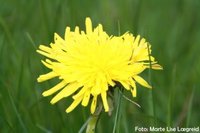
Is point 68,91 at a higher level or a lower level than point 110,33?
lower

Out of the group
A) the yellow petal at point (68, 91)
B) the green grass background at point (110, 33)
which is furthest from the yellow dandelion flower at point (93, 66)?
the green grass background at point (110, 33)

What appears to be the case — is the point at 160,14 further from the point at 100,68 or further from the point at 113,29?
the point at 100,68

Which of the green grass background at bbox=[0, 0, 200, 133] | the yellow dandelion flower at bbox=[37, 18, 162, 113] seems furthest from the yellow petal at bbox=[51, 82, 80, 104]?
the green grass background at bbox=[0, 0, 200, 133]

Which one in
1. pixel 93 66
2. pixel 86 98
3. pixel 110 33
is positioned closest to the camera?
pixel 86 98

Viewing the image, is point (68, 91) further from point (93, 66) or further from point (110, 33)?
point (110, 33)

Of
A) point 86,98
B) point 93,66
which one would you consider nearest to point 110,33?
point 93,66

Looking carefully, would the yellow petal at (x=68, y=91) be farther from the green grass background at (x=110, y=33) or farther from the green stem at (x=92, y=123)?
the green grass background at (x=110, y=33)
